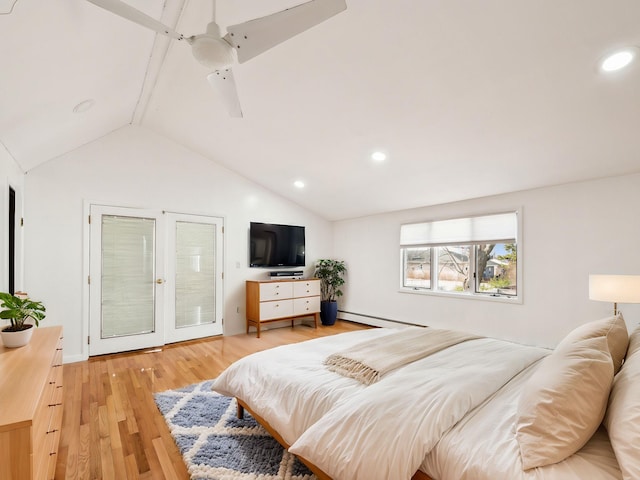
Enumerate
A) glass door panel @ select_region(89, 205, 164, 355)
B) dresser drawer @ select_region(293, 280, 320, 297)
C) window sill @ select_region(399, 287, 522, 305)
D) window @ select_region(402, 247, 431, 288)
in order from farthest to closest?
1. dresser drawer @ select_region(293, 280, 320, 297)
2. window @ select_region(402, 247, 431, 288)
3. window sill @ select_region(399, 287, 522, 305)
4. glass door panel @ select_region(89, 205, 164, 355)

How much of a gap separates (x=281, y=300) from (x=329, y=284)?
4.20 feet

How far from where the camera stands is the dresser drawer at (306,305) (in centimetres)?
551

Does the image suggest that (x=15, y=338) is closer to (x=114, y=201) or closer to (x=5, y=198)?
(x=5, y=198)

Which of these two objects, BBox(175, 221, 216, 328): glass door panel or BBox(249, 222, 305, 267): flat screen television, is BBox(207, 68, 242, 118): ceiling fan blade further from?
BBox(249, 222, 305, 267): flat screen television

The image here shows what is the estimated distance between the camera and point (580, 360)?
1219mm

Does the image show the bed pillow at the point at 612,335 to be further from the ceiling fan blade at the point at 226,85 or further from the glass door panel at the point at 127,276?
the glass door panel at the point at 127,276

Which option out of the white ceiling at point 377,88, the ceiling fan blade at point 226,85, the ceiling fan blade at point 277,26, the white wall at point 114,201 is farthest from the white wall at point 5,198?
the ceiling fan blade at point 277,26

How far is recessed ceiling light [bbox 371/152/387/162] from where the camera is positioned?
3.73 metres

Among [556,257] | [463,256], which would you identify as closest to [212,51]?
[556,257]

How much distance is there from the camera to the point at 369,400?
1434 mm

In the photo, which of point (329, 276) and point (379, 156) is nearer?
point (379, 156)

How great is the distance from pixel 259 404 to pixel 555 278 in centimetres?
371

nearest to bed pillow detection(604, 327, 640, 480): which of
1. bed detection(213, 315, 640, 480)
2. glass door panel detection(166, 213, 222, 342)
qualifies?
bed detection(213, 315, 640, 480)

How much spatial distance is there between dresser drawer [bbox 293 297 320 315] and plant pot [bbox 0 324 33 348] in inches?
151
